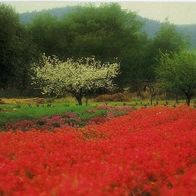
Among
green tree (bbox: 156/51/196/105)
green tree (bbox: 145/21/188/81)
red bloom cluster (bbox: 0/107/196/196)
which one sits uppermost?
green tree (bbox: 145/21/188/81)

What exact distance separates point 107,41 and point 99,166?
76767 millimetres

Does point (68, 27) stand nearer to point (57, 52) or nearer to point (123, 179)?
point (57, 52)

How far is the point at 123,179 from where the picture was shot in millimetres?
10297

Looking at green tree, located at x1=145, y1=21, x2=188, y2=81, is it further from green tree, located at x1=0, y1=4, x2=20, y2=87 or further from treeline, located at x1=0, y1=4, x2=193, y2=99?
green tree, located at x1=0, y1=4, x2=20, y2=87

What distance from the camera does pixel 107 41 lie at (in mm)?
87688

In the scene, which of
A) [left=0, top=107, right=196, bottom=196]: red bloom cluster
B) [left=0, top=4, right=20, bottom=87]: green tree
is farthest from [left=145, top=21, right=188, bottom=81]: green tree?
[left=0, top=107, right=196, bottom=196]: red bloom cluster

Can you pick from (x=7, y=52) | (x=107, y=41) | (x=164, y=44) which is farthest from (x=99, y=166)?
(x=164, y=44)

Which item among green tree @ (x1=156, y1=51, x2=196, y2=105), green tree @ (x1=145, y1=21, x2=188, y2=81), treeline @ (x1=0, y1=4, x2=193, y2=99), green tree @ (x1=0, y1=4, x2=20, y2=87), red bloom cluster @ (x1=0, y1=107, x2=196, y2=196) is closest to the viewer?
red bloom cluster @ (x1=0, y1=107, x2=196, y2=196)

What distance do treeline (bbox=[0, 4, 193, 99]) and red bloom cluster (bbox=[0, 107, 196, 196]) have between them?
62.9 meters

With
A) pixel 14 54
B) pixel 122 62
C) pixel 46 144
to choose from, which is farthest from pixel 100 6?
pixel 46 144

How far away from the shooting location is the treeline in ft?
279

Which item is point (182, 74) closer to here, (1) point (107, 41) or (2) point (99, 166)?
(1) point (107, 41)

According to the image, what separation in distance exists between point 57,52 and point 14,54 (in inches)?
1584

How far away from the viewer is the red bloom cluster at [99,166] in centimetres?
952
